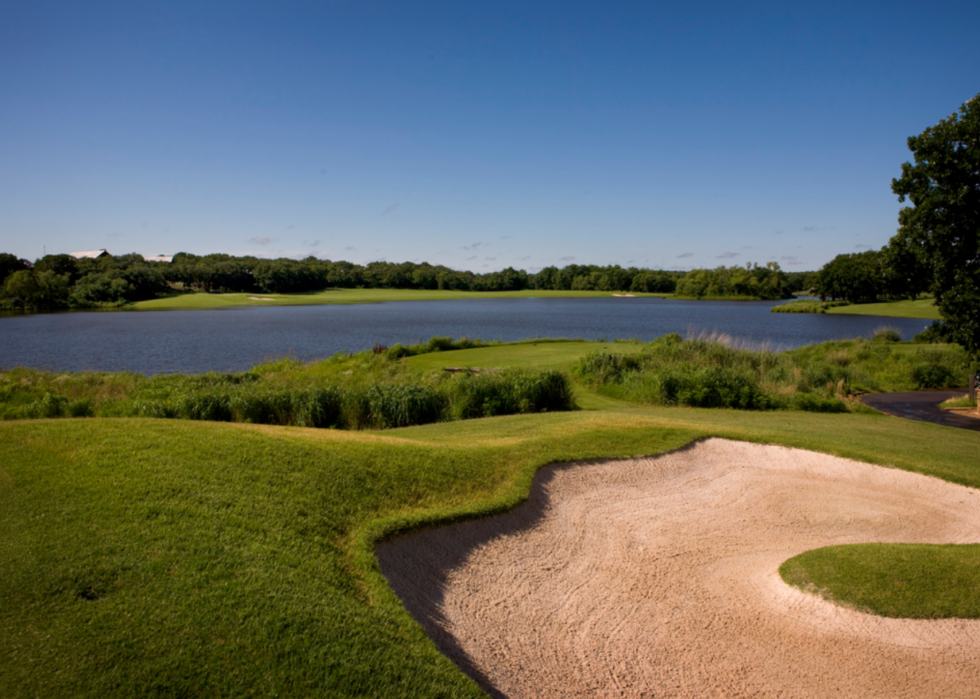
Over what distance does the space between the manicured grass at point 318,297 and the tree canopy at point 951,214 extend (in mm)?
100726

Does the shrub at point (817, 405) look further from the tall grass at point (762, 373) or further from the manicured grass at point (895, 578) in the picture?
the manicured grass at point (895, 578)

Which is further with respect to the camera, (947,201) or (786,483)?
(947,201)

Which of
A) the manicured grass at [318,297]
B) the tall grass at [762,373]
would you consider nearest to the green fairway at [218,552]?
the tall grass at [762,373]

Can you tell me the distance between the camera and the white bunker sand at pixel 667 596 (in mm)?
5465

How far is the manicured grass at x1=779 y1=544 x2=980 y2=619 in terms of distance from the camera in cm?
653

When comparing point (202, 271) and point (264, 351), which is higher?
point (202, 271)

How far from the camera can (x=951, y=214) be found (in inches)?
695

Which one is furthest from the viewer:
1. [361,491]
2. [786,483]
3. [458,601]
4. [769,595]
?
[786,483]

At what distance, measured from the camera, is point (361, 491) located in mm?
7355

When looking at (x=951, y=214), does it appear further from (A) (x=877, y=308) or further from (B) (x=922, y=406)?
(A) (x=877, y=308)

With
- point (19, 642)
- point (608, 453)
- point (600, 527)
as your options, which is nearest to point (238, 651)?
point (19, 642)

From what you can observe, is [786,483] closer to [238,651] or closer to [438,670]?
[438,670]

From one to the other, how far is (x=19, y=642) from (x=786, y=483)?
1062 centimetres

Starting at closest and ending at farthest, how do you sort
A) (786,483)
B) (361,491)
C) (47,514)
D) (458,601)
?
(47,514), (458,601), (361,491), (786,483)
